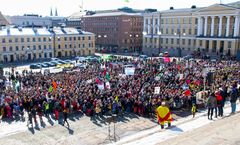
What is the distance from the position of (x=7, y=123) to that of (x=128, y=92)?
8.97 m

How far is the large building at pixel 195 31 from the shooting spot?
226ft

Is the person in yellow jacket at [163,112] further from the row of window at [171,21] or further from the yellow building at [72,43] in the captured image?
the row of window at [171,21]

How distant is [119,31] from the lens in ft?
308

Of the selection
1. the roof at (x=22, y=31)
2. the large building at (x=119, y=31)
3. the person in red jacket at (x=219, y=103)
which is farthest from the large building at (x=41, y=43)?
the person in red jacket at (x=219, y=103)

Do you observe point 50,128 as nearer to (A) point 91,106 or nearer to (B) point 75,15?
(A) point 91,106

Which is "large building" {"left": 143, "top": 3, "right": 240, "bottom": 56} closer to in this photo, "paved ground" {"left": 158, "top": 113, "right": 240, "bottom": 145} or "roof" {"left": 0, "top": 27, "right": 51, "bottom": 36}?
"roof" {"left": 0, "top": 27, "right": 51, "bottom": 36}

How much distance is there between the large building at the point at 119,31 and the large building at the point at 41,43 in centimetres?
1420

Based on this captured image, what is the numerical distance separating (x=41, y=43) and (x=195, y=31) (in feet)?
129

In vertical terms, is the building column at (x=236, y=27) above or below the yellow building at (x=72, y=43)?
above

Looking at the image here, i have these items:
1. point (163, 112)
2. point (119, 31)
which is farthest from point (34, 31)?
point (163, 112)

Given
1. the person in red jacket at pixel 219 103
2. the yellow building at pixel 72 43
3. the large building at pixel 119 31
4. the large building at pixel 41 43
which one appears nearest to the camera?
the person in red jacket at pixel 219 103

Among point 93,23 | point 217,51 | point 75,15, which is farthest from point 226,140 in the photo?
point 75,15

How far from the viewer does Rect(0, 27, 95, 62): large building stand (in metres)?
68.2

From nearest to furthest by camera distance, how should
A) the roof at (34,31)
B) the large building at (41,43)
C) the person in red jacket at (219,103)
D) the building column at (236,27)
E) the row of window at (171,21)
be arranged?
the person in red jacket at (219,103)
the building column at (236,27)
the large building at (41,43)
the roof at (34,31)
the row of window at (171,21)
